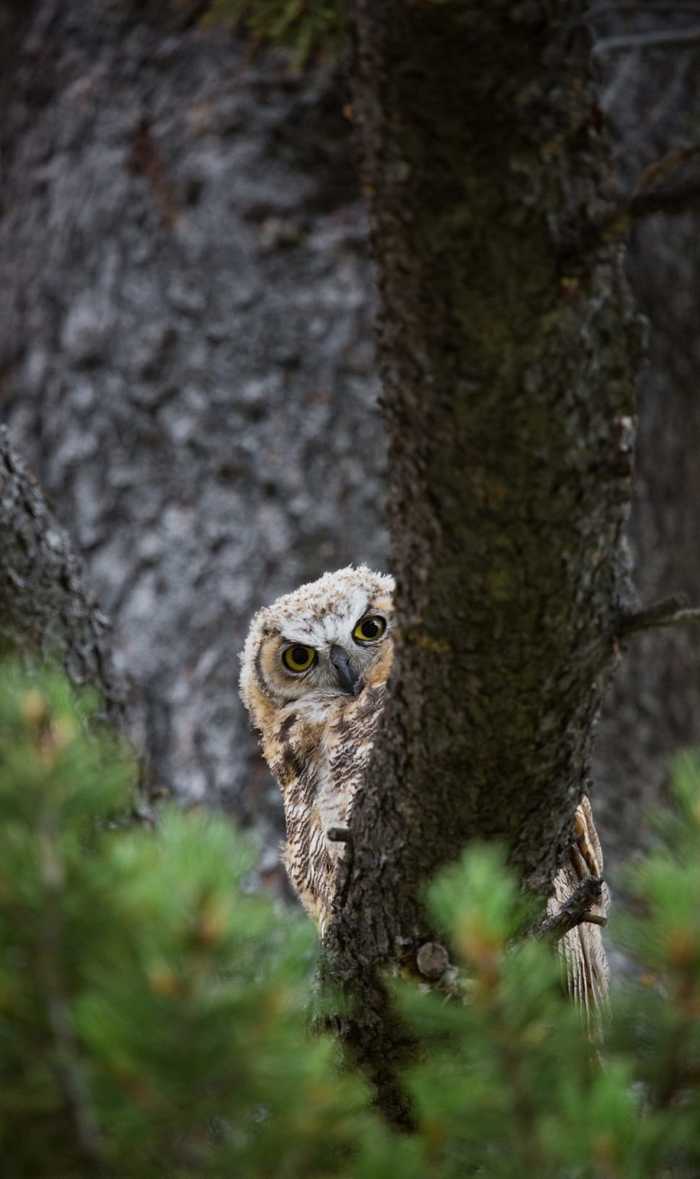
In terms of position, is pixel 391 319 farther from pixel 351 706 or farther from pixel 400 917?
pixel 351 706

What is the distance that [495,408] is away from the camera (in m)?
1.47

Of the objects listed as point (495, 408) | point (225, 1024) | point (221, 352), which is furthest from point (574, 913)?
A: point (221, 352)

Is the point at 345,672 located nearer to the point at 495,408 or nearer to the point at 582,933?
the point at 582,933

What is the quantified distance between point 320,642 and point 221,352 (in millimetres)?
→ 1167

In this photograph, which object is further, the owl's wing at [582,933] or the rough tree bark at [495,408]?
the owl's wing at [582,933]

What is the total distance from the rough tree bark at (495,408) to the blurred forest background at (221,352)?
6.31 ft

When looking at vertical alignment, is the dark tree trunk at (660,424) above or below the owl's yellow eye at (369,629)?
above

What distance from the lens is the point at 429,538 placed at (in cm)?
158

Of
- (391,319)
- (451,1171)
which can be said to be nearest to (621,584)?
(391,319)

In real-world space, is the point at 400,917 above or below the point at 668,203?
below

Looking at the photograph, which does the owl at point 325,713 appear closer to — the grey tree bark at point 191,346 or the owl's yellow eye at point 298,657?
the owl's yellow eye at point 298,657

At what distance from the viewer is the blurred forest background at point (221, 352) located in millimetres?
3768

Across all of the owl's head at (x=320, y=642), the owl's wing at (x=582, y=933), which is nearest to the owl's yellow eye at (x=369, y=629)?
the owl's head at (x=320, y=642)

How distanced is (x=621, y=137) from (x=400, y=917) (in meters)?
3.23
